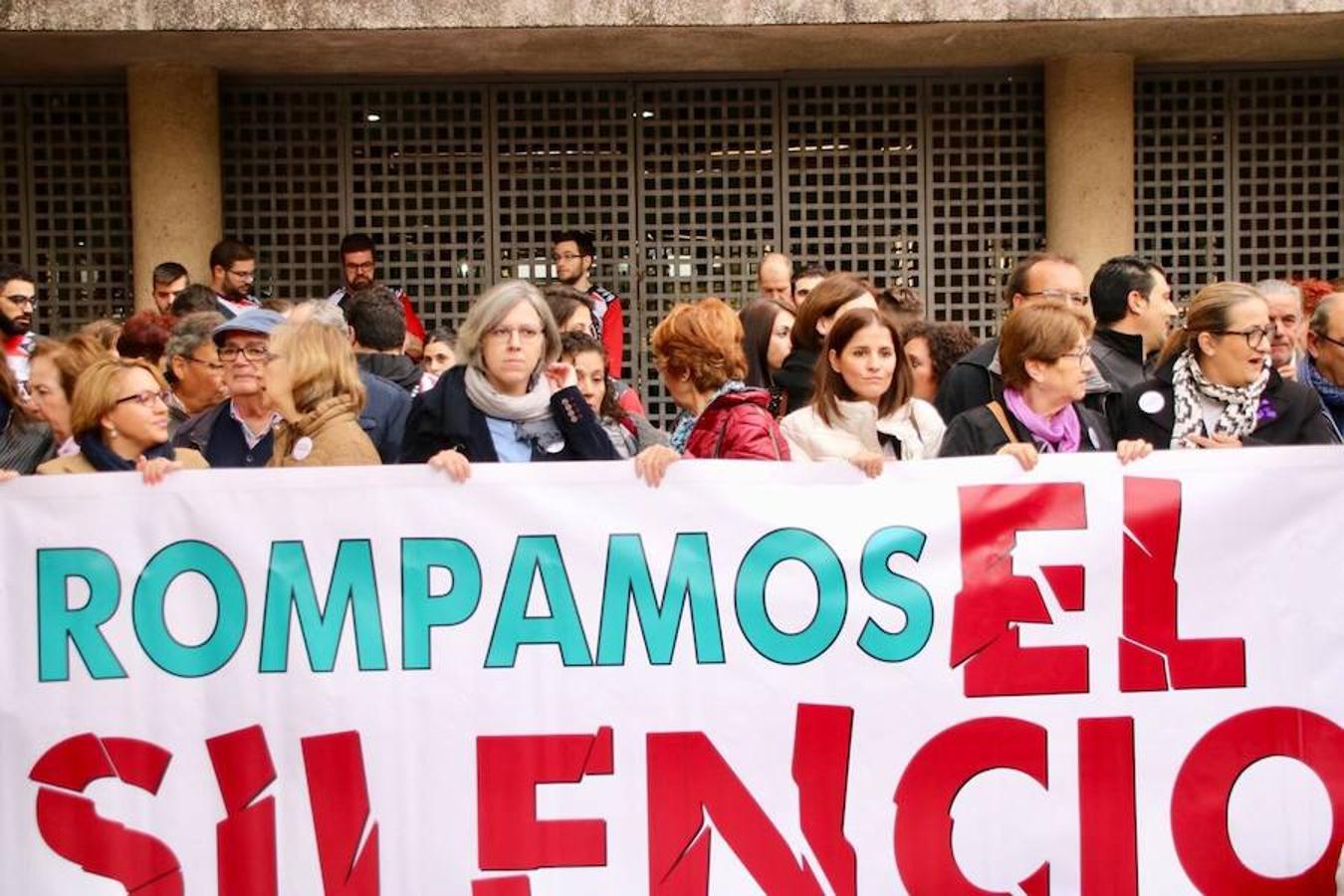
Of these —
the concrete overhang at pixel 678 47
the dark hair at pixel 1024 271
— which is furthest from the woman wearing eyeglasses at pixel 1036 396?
the concrete overhang at pixel 678 47

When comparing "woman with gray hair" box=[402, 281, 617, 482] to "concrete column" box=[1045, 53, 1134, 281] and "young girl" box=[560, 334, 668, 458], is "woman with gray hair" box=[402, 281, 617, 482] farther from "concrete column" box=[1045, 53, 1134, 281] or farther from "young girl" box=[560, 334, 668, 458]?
"concrete column" box=[1045, 53, 1134, 281]

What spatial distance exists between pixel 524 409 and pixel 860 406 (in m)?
1.17

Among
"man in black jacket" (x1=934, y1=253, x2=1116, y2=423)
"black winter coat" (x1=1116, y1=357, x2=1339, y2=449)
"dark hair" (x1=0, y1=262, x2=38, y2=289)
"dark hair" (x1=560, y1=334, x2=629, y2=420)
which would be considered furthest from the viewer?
"dark hair" (x1=0, y1=262, x2=38, y2=289)

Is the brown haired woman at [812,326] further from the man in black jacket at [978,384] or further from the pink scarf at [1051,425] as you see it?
the pink scarf at [1051,425]

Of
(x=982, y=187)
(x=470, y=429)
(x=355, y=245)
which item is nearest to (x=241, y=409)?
(x=470, y=429)

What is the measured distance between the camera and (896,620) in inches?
230

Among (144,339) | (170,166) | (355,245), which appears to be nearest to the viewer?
(144,339)

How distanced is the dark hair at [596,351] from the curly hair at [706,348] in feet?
1.86

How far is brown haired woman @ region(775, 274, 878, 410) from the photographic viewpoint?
25.1 feet

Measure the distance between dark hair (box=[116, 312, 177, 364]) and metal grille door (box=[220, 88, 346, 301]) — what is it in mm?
4361

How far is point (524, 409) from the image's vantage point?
621cm

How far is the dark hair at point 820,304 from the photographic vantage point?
764cm

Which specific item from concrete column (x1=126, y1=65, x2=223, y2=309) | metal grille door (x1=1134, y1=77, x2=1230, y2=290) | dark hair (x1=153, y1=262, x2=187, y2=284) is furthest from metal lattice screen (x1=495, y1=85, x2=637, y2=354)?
metal grille door (x1=1134, y1=77, x2=1230, y2=290)

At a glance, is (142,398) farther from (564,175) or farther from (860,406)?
(564,175)
